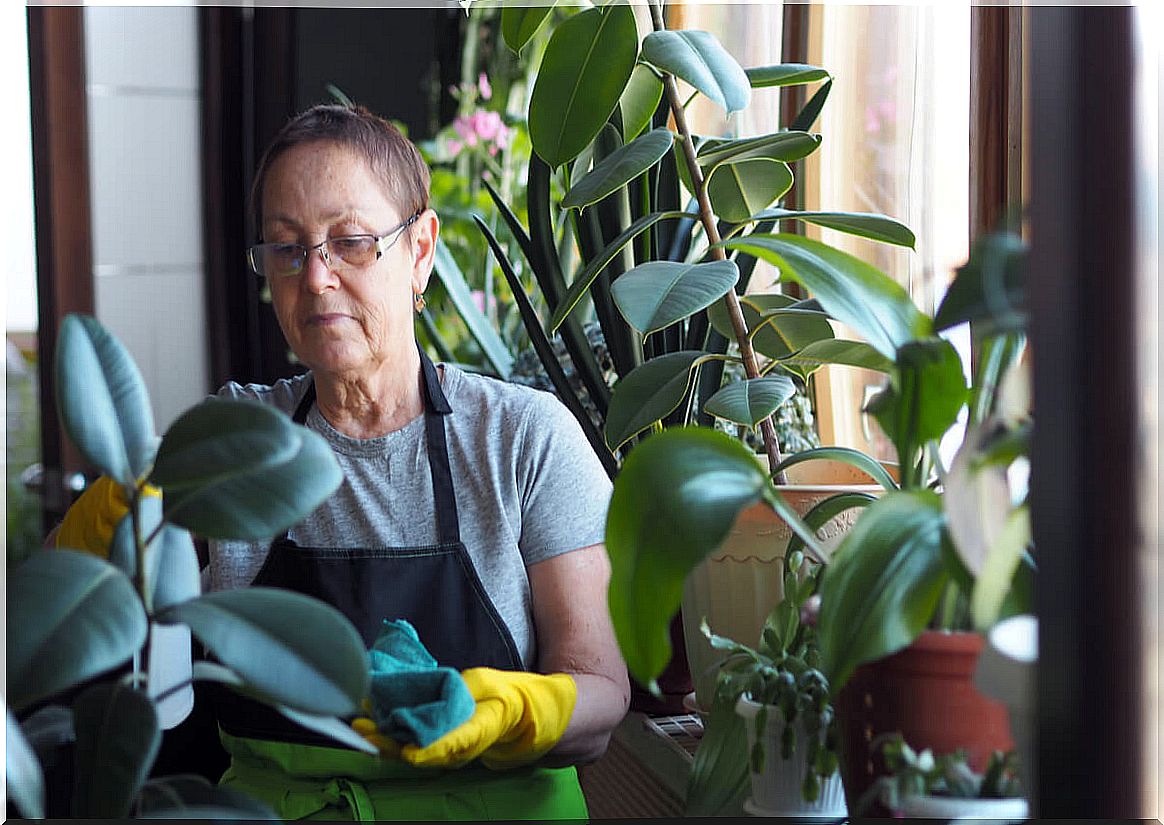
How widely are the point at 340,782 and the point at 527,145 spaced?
184 centimetres

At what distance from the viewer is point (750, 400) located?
3.52 ft

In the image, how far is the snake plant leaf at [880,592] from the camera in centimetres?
59

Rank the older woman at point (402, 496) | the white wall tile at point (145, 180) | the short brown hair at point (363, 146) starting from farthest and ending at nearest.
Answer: the white wall tile at point (145, 180) < the short brown hair at point (363, 146) < the older woman at point (402, 496)

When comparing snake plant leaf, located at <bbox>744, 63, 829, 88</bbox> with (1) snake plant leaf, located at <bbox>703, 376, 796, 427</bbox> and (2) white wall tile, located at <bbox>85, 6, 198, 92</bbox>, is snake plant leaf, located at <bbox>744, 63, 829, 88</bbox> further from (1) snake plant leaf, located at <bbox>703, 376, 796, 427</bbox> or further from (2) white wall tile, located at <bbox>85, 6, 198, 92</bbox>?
(2) white wall tile, located at <bbox>85, 6, 198, 92</bbox>

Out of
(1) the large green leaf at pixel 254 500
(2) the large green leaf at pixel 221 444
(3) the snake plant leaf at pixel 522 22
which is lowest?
(1) the large green leaf at pixel 254 500

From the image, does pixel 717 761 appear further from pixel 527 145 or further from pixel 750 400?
pixel 527 145

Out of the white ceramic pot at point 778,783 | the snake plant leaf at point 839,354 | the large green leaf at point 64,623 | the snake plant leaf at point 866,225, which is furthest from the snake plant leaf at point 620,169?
the large green leaf at point 64,623

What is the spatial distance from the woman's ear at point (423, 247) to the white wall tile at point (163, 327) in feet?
6.71

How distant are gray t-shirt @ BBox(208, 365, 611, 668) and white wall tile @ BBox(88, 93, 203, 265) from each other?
2.14m

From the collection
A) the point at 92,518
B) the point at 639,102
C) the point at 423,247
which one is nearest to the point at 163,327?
the point at 423,247

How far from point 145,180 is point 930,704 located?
310 centimetres

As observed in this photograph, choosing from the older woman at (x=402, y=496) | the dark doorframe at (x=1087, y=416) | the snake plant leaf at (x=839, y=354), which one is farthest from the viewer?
the older woman at (x=402, y=496)

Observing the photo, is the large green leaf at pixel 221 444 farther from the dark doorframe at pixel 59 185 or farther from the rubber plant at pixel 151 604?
the dark doorframe at pixel 59 185

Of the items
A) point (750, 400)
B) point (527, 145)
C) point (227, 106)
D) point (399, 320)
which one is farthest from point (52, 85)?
point (750, 400)
